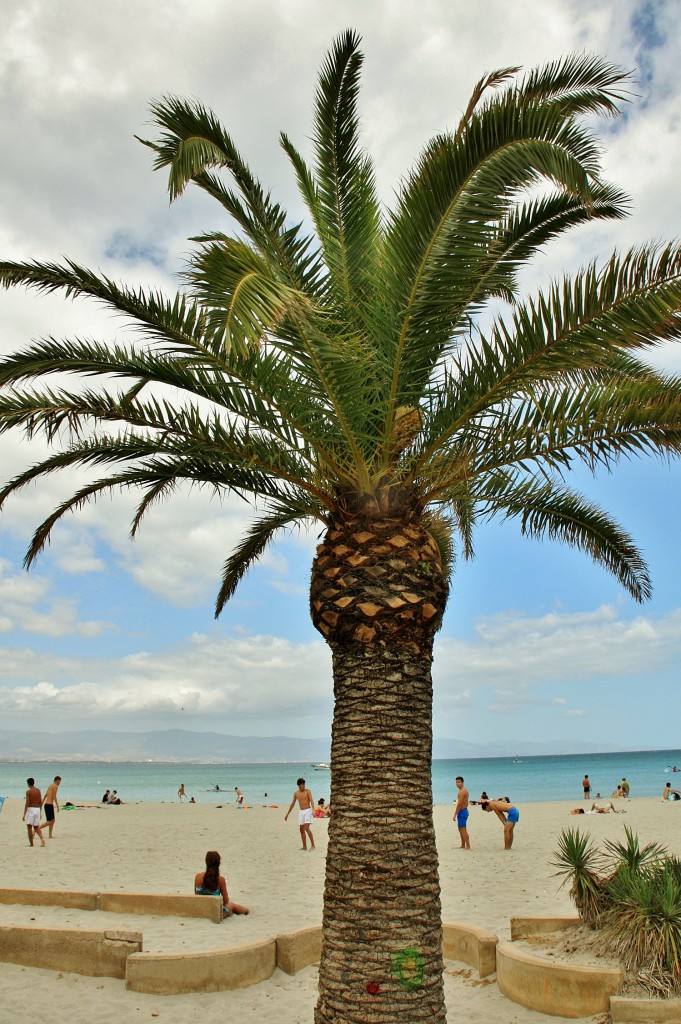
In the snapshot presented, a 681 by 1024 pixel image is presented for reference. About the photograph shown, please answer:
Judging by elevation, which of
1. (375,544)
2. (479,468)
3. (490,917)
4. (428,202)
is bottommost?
(490,917)

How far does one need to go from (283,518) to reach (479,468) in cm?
282

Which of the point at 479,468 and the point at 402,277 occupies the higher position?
the point at 402,277

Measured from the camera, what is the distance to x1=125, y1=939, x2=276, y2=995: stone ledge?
743 centimetres

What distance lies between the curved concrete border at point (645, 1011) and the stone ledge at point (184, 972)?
336 cm

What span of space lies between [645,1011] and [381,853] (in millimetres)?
2669

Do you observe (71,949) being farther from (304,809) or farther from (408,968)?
(304,809)

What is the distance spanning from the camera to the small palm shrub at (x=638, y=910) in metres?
6.68

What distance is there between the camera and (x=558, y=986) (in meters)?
6.77

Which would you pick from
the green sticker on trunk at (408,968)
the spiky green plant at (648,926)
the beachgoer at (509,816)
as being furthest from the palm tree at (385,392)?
the beachgoer at (509,816)

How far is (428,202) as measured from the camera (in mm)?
5809

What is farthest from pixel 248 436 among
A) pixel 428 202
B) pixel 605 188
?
pixel 605 188

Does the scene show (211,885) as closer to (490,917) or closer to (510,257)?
(490,917)

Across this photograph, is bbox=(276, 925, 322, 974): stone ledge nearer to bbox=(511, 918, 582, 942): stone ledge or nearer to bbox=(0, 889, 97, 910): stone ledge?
bbox=(511, 918, 582, 942): stone ledge

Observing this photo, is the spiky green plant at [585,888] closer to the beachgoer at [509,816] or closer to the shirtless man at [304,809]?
the beachgoer at [509,816]
